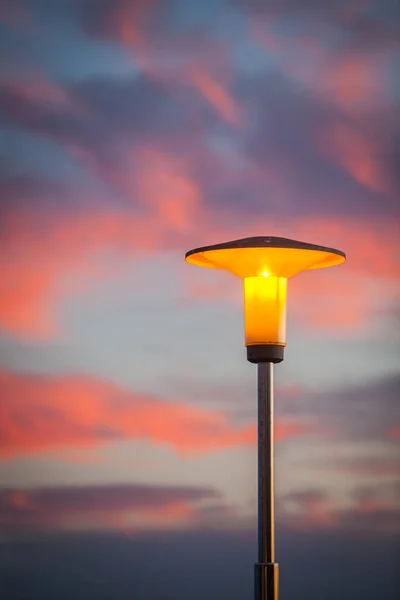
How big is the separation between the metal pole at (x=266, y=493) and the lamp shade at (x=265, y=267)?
25 cm

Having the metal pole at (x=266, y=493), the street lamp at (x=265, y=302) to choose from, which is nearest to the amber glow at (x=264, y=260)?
the street lamp at (x=265, y=302)

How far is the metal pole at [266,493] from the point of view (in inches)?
364

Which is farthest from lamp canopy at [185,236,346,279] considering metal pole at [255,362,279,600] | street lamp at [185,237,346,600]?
metal pole at [255,362,279,600]

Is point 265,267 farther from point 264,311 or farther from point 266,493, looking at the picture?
point 266,493

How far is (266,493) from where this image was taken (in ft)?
30.9

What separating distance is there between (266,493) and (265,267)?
159cm

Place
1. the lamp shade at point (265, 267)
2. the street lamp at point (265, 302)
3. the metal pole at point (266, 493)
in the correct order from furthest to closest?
1. the lamp shade at point (265, 267)
2. the street lamp at point (265, 302)
3. the metal pole at point (266, 493)

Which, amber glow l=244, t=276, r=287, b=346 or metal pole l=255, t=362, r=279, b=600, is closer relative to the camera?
metal pole l=255, t=362, r=279, b=600

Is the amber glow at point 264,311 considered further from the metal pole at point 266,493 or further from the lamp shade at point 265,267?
the metal pole at point 266,493

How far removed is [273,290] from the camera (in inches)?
381

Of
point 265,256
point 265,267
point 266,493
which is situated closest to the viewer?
point 266,493

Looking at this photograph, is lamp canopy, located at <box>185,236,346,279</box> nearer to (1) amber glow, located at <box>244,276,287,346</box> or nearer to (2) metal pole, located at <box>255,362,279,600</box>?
(1) amber glow, located at <box>244,276,287,346</box>

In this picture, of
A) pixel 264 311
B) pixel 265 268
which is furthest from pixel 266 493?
pixel 265 268

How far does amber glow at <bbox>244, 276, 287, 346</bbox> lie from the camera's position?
9.60 m
